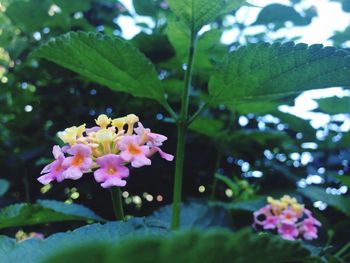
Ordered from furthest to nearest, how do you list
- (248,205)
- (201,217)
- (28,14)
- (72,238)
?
(28,14) < (248,205) < (201,217) < (72,238)

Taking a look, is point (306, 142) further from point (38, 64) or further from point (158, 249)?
point (158, 249)

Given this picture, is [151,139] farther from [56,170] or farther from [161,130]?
[161,130]

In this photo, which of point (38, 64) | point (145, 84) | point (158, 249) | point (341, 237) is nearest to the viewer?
point (158, 249)

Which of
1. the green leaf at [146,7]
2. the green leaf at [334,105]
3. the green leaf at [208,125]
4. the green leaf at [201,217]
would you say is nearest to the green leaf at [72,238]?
the green leaf at [201,217]

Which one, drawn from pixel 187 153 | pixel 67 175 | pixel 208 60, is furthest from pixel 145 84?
pixel 187 153

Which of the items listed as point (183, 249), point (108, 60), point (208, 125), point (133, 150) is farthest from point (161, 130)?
point (183, 249)

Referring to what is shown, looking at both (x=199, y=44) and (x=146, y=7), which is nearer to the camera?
(x=199, y=44)
